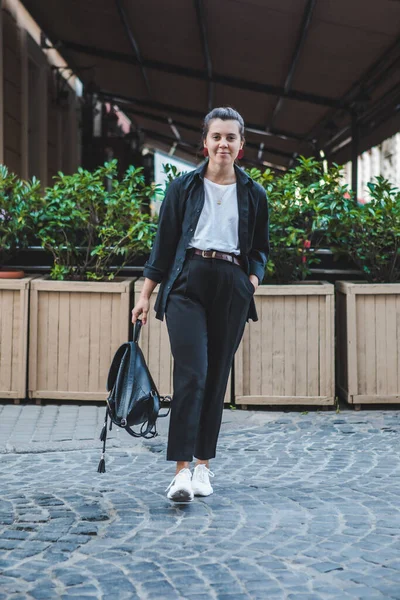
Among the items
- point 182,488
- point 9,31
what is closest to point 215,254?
point 182,488

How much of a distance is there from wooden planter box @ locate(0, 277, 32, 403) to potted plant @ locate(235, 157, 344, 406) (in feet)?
4.96

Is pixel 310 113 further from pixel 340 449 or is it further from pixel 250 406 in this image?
pixel 340 449

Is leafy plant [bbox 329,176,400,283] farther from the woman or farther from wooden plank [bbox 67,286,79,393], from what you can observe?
the woman

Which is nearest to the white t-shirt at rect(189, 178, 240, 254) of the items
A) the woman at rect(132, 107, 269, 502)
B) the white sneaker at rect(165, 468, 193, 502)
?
the woman at rect(132, 107, 269, 502)

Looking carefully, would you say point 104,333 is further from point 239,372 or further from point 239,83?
point 239,83

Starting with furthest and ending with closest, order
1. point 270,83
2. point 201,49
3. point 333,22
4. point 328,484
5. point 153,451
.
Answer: point 270,83, point 201,49, point 333,22, point 153,451, point 328,484

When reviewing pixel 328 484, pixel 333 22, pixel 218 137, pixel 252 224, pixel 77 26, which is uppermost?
pixel 77 26

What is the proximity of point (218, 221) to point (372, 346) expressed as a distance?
8.74 feet

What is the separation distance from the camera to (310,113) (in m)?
14.4

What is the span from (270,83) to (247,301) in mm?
8737

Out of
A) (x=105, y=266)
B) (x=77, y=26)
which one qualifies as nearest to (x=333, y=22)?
(x=105, y=266)

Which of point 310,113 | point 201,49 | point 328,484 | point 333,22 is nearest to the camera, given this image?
point 328,484

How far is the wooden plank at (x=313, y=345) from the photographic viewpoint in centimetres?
640

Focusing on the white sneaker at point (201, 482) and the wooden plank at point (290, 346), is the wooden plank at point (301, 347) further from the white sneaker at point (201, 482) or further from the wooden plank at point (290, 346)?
the white sneaker at point (201, 482)
